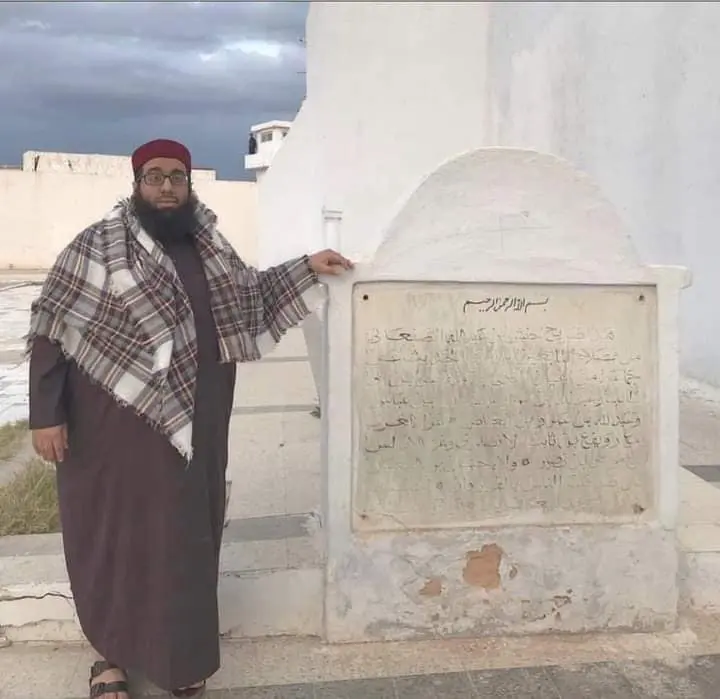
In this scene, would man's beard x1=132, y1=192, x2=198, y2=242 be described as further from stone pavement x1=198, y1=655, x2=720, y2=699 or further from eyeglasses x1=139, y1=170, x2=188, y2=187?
stone pavement x1=198, y1=655, x2=720, y2=699

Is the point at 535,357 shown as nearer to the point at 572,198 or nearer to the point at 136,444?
the point at 572,198

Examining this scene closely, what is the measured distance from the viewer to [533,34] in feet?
33.4

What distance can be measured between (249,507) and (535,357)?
1.61 m

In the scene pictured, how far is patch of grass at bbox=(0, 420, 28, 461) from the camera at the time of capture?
17.0ft

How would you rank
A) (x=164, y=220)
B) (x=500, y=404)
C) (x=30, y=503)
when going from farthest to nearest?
(x=30, y=503) < (x=500, y=404) < (x=164, y=220)

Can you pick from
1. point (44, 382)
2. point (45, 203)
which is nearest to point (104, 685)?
point (44, 382)

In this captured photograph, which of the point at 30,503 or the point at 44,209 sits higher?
the point at 44,209

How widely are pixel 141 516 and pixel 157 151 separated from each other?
1.07 meters

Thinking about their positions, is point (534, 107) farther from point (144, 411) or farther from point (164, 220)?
point (144, 411)

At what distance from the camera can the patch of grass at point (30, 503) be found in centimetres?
358

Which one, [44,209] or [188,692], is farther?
[44,209]

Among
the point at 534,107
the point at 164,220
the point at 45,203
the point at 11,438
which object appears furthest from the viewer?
the point at 45,203

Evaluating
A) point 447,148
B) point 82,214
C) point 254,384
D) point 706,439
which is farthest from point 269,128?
point 706,439

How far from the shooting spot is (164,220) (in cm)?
248
